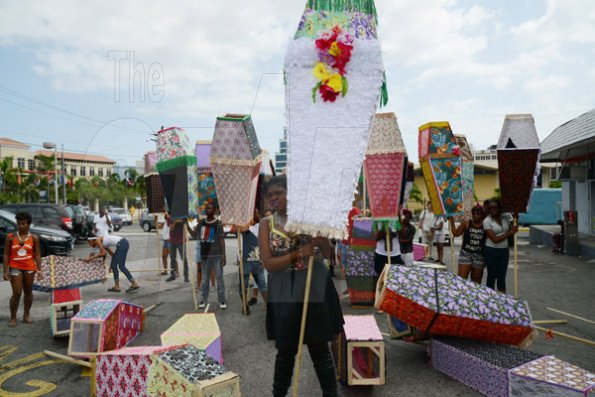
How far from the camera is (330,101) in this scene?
257cm

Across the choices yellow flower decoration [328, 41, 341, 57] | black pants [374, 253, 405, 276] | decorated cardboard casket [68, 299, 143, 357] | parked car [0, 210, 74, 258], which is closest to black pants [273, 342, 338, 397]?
yellow flower decoration [328, 41, 341, 57]

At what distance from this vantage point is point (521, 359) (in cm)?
301

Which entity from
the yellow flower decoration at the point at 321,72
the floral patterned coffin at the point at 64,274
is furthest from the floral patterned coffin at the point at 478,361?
the floral patterned coffin at the point at 64,274

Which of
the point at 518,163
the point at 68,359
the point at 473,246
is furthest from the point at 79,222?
the point at 518,163

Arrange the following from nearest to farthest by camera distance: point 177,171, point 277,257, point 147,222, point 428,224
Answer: point 277,257, point 177,171, point 428,224, point 147,222

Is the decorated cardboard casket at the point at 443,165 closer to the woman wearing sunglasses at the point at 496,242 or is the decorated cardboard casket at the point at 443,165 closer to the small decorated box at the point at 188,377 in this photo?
the woman wearing sunglasses at the point at 496,242

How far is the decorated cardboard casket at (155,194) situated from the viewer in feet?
20.3

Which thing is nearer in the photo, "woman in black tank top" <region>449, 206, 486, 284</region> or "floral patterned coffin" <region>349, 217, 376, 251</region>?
"woman in black tank top" <region>449, 206, 486, 284</region>

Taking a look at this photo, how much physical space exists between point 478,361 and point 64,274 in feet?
15.2

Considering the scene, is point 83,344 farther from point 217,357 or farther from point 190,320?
point 217,357

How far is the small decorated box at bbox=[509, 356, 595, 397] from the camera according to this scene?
260cm

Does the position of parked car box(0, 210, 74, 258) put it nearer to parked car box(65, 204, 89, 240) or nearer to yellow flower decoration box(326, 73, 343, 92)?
parked car box(65, 204, 89, 240)

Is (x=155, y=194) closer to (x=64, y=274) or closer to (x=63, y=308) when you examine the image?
(x=64, y=274)

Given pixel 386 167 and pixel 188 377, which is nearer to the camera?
pixel 188 377
